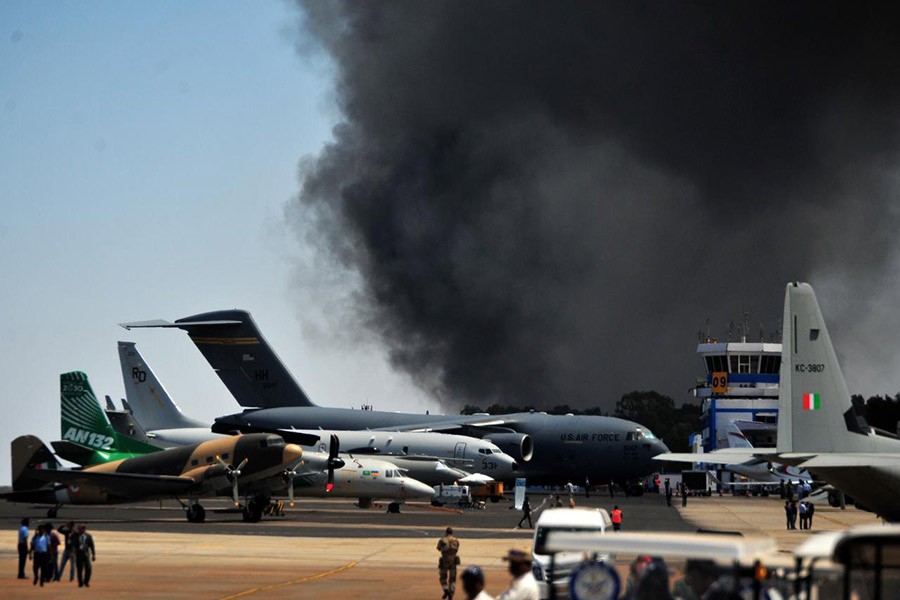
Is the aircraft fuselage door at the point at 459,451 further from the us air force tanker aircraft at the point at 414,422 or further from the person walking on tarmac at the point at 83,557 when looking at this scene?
the person walking on tarmac at the point at 83,557

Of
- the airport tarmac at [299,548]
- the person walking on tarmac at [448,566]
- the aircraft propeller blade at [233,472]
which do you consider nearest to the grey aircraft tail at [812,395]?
the airport tarmac at [299,548]

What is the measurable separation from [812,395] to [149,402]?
58.9 metres

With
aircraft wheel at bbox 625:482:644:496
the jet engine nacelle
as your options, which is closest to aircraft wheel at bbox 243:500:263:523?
the jet engine nacelle

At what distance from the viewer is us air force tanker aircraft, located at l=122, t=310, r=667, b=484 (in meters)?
82.4

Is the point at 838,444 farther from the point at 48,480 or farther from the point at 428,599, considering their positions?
the point at 48,480

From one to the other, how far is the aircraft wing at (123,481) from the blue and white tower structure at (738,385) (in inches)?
3863

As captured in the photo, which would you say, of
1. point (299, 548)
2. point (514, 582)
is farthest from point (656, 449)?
point (514, 582)

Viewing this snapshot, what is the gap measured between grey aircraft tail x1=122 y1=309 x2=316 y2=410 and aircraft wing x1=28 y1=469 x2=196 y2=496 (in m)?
36.9

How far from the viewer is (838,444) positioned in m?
32.1

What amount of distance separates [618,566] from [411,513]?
54011 mm

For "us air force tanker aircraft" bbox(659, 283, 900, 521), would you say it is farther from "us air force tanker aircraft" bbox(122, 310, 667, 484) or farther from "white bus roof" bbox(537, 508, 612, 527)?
"us air force tanker aircraft" bbox(122, 310, 667, 484)

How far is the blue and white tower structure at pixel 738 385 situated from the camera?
143 metres

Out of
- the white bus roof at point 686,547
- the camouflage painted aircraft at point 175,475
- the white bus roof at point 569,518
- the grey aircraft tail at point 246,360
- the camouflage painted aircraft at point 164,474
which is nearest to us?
the white bus roof at point 686,547

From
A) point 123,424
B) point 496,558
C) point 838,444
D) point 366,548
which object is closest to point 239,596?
point 496,558
